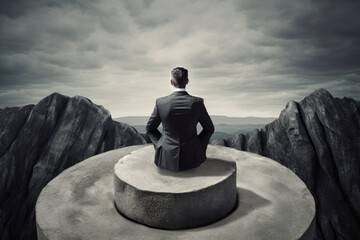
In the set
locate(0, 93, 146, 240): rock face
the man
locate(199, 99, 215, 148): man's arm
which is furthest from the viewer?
locate(0, 93, 146, 240): rock face

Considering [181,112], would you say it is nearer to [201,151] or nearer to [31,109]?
[201,151]

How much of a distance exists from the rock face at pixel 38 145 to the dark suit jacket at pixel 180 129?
21.1ft

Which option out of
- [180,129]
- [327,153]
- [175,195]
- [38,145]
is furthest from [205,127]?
[38,145]

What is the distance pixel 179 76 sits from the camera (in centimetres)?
402

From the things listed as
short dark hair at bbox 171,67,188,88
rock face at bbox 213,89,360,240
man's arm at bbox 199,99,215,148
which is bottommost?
rock face at bbox 213,89,360,240

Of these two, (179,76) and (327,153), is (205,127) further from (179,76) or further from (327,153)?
(327,153)

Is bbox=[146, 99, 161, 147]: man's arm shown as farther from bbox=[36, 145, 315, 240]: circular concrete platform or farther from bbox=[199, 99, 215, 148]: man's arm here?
bbox=[36, 145, 315, 240]: circular concrete platform

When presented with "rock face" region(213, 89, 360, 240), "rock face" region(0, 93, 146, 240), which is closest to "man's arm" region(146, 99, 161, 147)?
"rock face" region(0, 93, 146, 240)

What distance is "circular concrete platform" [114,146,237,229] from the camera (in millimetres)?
3580

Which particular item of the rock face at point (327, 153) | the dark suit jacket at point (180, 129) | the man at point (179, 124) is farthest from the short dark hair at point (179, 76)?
the rock face at point (327, 153)

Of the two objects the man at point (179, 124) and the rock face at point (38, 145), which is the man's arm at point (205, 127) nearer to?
the man at point (179, 124)

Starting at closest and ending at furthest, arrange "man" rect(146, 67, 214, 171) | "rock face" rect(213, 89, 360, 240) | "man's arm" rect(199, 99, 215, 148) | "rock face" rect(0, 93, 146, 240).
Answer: "man" rect(146, 67, 214, 171), "man's arm" rect(199, 99, 215, 148), "rock face" rect(213, 89, 360, 240), "rock face" rect(0, 93, 146, 240)

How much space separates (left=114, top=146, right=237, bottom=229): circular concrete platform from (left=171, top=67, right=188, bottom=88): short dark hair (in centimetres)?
172

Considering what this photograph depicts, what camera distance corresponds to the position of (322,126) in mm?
8875
